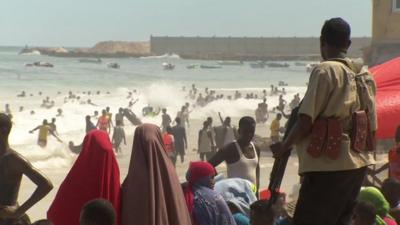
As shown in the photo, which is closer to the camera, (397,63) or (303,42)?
(397,63)

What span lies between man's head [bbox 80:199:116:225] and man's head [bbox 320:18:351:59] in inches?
49.8

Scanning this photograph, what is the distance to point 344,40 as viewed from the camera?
3.89 meters

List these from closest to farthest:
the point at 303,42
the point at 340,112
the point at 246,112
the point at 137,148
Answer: the point at 340,112, the point at 137,148, the point at 246,112, the point at 303,42

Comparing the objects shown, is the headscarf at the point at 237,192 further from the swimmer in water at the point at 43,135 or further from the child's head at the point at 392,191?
the swimmer in water at the point at 43,135

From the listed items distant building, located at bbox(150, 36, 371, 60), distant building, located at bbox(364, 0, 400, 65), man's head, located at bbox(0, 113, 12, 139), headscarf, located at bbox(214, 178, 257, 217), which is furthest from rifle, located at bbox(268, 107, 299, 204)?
distant building, located at bbox(150, 36, 371, 60)

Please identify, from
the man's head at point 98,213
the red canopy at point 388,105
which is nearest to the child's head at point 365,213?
the man's head at point 98,213

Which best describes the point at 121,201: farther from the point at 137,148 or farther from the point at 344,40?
the point at 344,40

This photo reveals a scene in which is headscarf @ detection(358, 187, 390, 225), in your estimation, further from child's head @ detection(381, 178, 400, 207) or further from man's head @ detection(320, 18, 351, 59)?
man's head @ detection(320, 18, 351, 59)

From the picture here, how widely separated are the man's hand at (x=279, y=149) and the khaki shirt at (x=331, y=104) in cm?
7

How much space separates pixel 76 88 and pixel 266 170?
50.6 metres

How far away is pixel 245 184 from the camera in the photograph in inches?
232

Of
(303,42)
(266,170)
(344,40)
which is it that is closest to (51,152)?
(266,170)

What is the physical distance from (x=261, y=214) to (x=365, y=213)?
623mm

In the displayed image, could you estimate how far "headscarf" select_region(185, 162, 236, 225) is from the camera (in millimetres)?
4891
